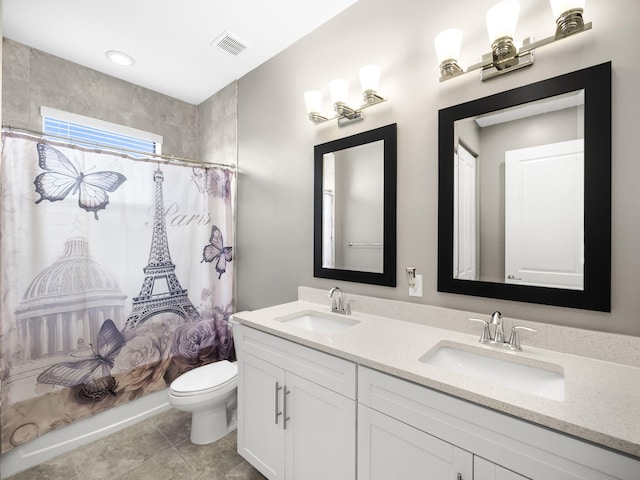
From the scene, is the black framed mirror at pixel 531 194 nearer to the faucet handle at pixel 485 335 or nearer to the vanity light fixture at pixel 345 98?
the faucet handle at pixel 485 335

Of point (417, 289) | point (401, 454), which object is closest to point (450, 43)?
point (417, 289)

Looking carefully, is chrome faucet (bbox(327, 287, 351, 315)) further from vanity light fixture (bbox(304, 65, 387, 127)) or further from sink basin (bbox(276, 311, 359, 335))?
vanity light fixture (bbox(304, 65, 387, 127))

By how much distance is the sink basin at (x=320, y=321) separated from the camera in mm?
1634

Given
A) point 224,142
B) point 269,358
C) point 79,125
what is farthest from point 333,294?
point 79,125

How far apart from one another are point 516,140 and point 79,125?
3.02 metres

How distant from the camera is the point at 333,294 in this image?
5.78ft

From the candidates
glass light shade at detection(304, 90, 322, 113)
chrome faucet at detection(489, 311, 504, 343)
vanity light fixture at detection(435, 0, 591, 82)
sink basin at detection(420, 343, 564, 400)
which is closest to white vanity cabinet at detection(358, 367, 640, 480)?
sink basin at detection(420, 343, 564, 400)

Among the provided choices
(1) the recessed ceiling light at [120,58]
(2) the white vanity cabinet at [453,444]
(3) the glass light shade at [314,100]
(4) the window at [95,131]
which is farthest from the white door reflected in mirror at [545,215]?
(1) the recessed ceiling light at [120,58]

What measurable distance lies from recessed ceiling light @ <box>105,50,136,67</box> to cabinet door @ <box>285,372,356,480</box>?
8.47 feet

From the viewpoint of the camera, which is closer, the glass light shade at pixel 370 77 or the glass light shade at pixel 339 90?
the glass light shade at pixel 370 77

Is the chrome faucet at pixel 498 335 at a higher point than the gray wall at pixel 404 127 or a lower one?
lower

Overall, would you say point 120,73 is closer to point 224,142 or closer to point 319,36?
point 224,142

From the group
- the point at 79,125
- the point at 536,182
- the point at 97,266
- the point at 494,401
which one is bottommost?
the point at 494,401

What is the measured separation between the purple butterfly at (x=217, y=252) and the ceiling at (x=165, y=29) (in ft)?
4.41
